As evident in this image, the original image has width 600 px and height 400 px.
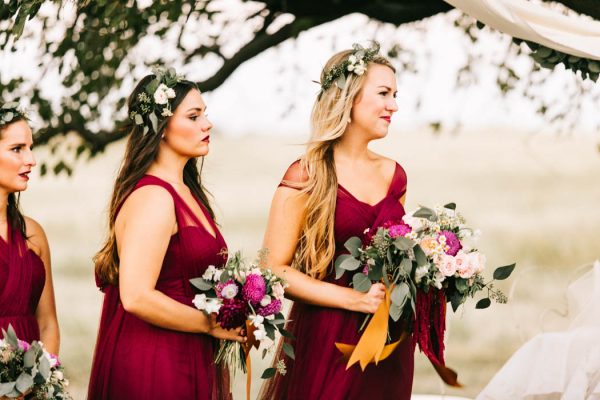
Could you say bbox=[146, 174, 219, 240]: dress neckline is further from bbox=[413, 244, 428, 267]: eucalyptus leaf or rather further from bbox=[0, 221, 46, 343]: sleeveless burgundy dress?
bbox=[413, 244, 428, 267]: eucalyptus leaf

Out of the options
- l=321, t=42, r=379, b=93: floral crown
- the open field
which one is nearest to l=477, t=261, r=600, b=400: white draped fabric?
l=321, t=42, r=379, b=93: floral crown

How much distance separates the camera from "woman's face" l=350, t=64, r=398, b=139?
4434 millimetres

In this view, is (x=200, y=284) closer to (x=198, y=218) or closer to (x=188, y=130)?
(x=198, y=218)

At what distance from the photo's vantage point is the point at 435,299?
4234 mm

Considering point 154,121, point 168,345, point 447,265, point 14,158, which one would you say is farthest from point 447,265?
point 14,158

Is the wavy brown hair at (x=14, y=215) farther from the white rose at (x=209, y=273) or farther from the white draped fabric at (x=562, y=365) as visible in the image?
the white draped fabric at (x=562, y=365)

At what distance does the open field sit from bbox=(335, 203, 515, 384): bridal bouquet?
8001 millimetres

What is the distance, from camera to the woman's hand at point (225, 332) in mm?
3838

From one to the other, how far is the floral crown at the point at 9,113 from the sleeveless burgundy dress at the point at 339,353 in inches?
43.8

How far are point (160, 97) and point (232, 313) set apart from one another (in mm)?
857

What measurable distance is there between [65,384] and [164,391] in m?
0.36

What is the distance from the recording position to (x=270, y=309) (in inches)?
151

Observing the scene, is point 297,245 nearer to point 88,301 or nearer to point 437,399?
point 437,399

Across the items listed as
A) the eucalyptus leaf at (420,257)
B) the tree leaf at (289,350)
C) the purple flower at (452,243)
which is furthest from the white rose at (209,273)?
the purple flower at (452,243)
